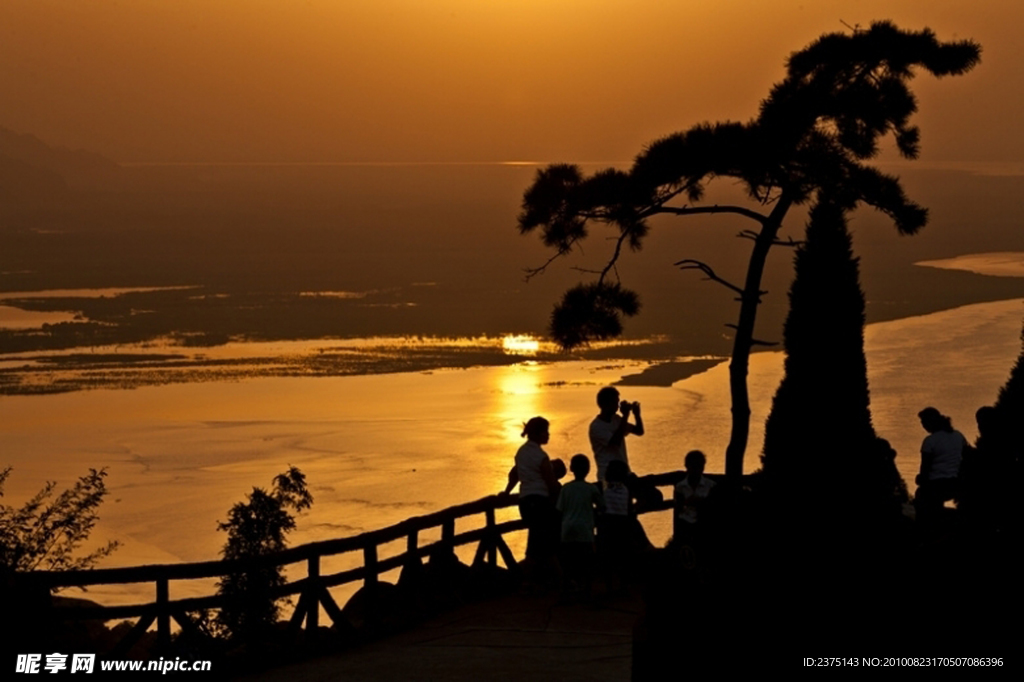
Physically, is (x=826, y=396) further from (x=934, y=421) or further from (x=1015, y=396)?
(x=934, y=421)

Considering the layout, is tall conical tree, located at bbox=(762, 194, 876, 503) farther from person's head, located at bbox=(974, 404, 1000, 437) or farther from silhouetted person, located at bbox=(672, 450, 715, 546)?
silhouetted person, located at bbox=(672, 450, 715, 546)

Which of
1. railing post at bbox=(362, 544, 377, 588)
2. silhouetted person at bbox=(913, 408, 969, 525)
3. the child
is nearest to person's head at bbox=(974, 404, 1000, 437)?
silhouetted person at bbox=(913, 408, 969, 525)

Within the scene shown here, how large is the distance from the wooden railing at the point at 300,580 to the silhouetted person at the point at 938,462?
281 cm

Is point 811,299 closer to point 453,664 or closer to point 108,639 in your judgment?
point 453,664

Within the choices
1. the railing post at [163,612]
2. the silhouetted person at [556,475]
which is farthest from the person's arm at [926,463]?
the railing post at [163,612]

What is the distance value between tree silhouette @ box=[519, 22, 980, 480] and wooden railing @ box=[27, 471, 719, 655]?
2328 millimetres

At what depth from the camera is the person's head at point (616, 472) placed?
644 inches

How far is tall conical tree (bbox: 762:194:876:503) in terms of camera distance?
13.3 metres

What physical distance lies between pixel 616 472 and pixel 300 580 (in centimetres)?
328

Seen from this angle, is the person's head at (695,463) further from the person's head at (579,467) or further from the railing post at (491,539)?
the railing post at (491,539)

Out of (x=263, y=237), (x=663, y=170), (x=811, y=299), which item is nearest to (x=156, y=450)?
(x=663, y=170)

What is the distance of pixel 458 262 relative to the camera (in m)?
149

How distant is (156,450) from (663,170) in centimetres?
4584

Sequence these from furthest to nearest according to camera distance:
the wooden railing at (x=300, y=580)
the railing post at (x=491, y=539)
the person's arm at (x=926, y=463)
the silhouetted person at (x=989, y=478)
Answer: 1. the railing post at (x=491, y=539)
2. the person's arm at (x=926, y=463)
3. the wooden railing at (x=300, y=580)
4. the silhouetted person at (x=989, y=478)
